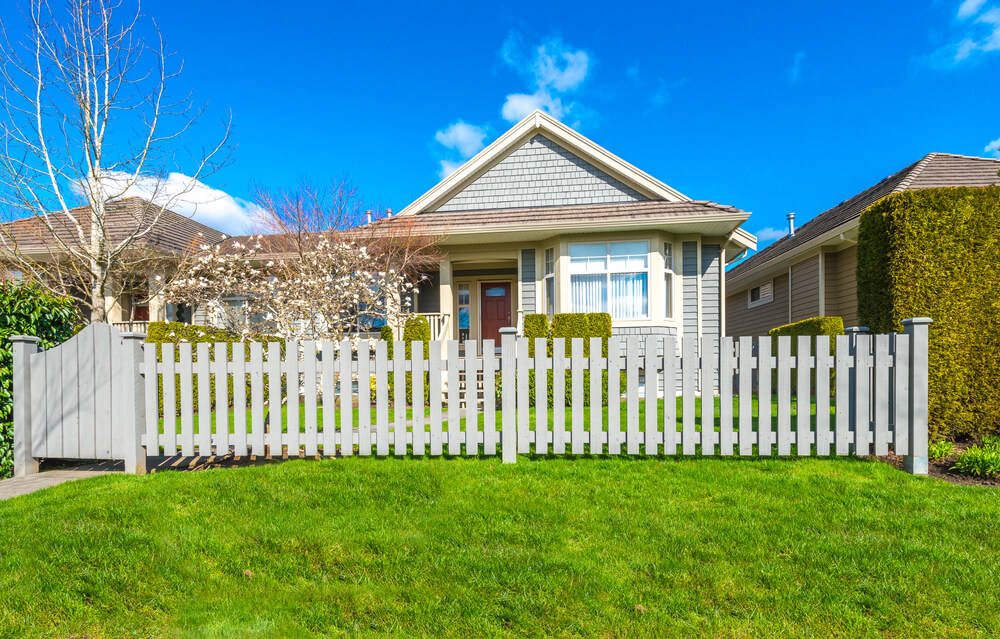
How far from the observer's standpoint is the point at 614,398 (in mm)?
4469

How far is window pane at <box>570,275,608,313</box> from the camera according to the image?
445 inches

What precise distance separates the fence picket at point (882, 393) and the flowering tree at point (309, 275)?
27.4 ft

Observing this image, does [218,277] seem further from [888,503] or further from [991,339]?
[991,339]

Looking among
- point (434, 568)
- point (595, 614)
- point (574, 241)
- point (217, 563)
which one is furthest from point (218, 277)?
→ point (595, 614)

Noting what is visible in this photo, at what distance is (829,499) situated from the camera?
12.1 feet

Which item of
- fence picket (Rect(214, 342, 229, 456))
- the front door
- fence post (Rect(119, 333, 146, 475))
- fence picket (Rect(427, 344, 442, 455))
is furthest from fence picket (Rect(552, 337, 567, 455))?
the front door

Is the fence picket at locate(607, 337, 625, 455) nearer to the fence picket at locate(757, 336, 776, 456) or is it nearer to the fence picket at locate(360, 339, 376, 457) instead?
the fence picket at locate(757, 336, 776, 456)

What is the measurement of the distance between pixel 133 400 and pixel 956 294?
7985 mm

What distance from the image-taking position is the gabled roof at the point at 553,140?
1178 centimetres

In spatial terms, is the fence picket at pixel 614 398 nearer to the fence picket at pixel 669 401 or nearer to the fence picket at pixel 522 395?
the fence picket at pixel 669 401

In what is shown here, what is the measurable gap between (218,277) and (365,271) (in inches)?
140

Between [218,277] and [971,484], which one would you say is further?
[218,277]

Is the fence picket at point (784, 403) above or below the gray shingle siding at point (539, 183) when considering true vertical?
below

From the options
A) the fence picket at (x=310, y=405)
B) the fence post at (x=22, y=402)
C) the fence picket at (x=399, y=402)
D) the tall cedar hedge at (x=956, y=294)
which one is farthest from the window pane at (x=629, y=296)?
the fence post at (x=22, y=402)
